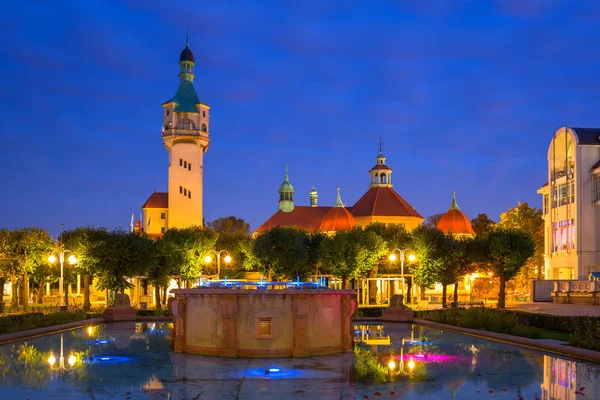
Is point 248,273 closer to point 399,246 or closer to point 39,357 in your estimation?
point 399,246

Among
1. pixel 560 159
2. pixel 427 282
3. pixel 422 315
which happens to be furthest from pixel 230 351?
pixel 560 159

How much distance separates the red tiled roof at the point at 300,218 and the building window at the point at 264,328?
88.2 metres

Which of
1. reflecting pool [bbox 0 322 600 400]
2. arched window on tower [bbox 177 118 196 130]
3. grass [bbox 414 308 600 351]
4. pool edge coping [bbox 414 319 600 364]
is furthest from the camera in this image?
arched window on tower [bbox 177 118 196 130]

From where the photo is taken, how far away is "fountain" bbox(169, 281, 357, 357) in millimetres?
21031

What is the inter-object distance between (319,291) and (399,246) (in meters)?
50.7

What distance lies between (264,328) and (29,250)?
4201 cm

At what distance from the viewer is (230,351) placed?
21.0 meters

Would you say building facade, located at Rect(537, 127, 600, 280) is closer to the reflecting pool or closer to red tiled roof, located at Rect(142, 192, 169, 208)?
the reflecting pool

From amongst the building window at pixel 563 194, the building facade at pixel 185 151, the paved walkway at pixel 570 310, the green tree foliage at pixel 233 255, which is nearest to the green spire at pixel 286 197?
the building facade at pixel 185 151

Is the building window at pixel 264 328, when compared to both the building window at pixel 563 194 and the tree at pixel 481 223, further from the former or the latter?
the tree at pixel 481 223

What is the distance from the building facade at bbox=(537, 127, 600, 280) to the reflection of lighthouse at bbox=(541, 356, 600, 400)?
164 ft

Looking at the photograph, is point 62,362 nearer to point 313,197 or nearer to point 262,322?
point 262,322

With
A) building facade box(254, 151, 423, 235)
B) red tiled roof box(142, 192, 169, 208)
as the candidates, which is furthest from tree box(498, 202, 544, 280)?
red tiled roof box(142, 192, 169, 208)

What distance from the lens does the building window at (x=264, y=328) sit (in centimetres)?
2106
